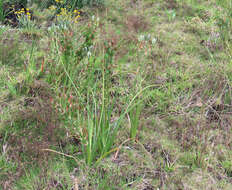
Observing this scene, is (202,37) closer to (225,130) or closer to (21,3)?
(225,130)

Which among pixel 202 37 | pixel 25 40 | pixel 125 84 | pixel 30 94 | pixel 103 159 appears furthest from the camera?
pixel 202 37

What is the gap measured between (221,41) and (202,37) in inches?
12.1

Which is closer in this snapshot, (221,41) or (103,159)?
(103,159)

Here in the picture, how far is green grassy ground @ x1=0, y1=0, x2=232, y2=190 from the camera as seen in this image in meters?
1.96

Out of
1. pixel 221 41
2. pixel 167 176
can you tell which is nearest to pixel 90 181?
pixel 167 176

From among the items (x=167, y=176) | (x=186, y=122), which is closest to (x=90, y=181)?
(x=167, y=176)

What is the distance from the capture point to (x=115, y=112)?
2.59m

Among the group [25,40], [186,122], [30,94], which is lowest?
[186,122]

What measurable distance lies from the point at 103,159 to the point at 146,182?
1.27 ft

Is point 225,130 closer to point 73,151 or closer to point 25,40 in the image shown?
point 73,151

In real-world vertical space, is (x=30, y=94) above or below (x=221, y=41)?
below

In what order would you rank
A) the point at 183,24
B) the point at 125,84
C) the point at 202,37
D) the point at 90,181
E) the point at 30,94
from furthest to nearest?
the point at 183,24, the point at 202,37, the point at 125,84, the point at 30,94, the point at 90,181

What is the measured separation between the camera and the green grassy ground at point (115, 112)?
6.42 ft

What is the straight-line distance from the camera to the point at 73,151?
84.7 inches
